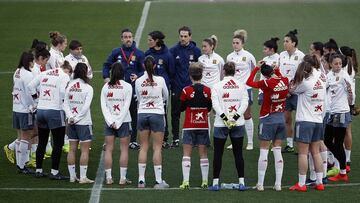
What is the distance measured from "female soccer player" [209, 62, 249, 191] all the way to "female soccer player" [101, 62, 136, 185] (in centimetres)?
161

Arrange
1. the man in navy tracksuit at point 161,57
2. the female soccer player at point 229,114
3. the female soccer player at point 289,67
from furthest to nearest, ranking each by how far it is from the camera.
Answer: the man in navy tracksuit at point 161,57
the female soccer player at point 289,67
the female soccer player at point 229,114

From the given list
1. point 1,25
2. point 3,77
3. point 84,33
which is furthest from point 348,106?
point 1,25

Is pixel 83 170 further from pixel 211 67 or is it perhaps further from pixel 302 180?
pixel 211 67

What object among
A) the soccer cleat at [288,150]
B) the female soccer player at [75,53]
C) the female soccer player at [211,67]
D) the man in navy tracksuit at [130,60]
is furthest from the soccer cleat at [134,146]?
the soccer cleat at [288,150]

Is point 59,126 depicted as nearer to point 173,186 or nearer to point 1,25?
point 173,186

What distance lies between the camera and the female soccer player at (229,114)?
52.3 ft

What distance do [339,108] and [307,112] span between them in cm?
111

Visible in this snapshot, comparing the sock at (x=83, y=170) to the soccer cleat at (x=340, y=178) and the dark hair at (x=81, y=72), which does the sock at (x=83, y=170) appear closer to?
the dark hair at (x=81, y=72)

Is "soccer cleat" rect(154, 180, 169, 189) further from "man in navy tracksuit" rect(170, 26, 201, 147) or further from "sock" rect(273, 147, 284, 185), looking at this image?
"man in navy tracksuit" rect(170, 26, 201, 147)

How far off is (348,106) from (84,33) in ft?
62.2

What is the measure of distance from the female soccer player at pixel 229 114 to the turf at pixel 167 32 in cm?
51

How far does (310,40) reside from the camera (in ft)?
107

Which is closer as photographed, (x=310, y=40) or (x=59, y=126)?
(x=59, y=126)

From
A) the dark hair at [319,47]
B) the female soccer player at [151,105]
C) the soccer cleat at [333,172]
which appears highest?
the dark hair at [319,47]
